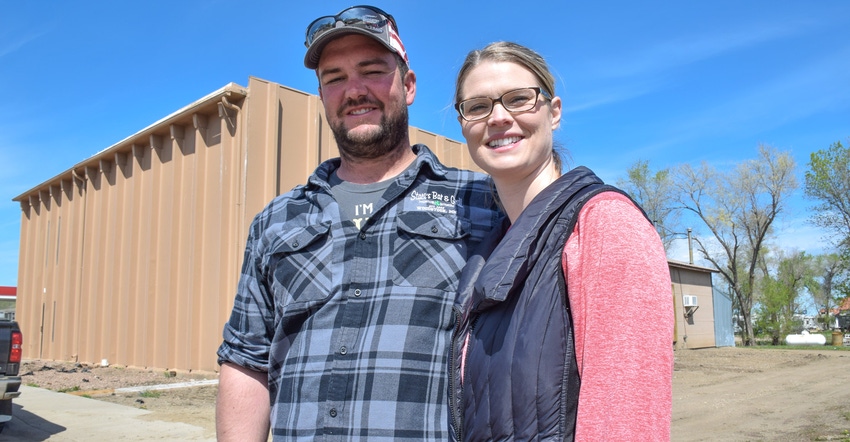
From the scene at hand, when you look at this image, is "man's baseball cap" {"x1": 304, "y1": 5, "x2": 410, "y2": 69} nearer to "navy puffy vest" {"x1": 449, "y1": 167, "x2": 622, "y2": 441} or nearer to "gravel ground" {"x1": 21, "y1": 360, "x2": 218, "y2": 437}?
"navy puffy vest" {"x1": 449, "y1": 167, "x2": 622, "y2": 441}

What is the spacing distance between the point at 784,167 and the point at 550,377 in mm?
35589

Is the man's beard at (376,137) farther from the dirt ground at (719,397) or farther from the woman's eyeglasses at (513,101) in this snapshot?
the dirt ground at (719,397)

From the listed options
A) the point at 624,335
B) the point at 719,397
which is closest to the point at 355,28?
the point at 624,335

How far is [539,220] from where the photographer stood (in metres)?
1.27

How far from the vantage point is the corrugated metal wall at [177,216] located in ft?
32.0

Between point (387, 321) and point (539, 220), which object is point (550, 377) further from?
point (387, 321)

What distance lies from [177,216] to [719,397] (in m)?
9.79

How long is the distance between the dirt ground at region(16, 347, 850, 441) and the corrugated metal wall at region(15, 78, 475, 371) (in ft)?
2.01

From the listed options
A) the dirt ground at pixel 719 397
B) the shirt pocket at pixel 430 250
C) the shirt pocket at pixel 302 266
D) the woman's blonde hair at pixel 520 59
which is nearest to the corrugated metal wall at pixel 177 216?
the dirt ground at pixel 719 397

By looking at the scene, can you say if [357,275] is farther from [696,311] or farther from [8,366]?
[696,311]

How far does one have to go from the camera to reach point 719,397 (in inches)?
423

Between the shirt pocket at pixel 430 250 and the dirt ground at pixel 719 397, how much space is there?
5330 mm

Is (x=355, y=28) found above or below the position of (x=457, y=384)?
above

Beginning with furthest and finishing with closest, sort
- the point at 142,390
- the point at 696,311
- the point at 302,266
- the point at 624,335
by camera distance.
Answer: the point at 696,311, the point at 142,390, the point at 302,266, the point at 624,335
